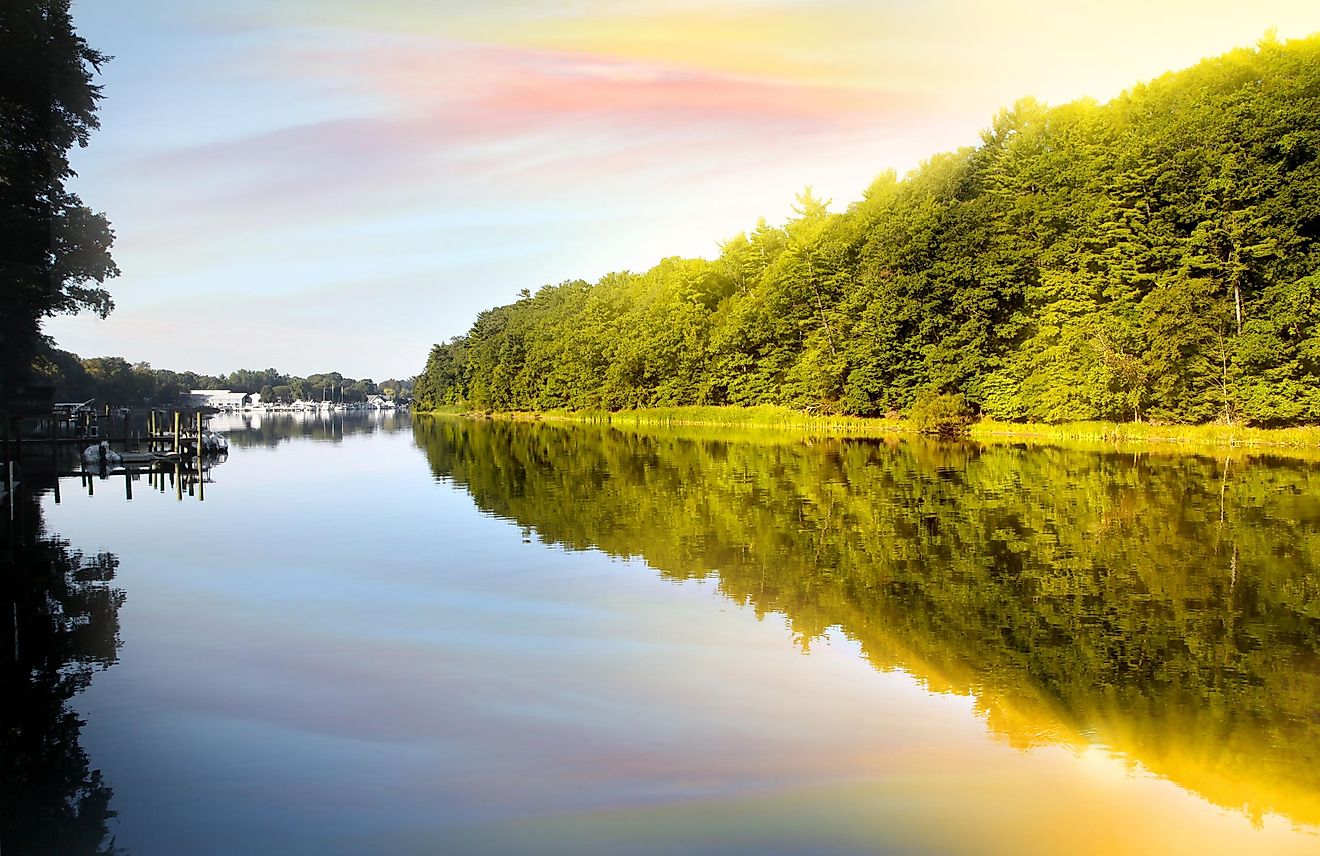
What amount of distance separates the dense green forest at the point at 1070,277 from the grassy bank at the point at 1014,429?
89 centimetres

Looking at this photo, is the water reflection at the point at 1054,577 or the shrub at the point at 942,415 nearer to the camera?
the water reflection at the point at 1054,577

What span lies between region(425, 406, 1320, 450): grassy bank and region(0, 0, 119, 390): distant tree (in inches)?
1572

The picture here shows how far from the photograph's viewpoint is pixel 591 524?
20.1 meters

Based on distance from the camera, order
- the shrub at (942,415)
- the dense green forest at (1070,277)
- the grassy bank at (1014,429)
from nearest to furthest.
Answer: the grassy bank at (1014,429) → the dense green forest at (1070,277) → the shrub at (942,415)

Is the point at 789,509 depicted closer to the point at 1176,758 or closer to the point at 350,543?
the point at 350,543

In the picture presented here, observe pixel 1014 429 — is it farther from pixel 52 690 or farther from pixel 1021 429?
pixel 52 690

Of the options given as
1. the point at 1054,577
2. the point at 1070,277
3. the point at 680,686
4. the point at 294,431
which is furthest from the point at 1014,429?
the point at 294,431

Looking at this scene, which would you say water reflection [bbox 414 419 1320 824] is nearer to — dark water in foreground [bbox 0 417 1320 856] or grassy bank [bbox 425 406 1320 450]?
dark water in foreground [bbox 0 417 1320 856]

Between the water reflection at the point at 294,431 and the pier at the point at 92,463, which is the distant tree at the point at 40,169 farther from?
the water reflection at the point at 294,431

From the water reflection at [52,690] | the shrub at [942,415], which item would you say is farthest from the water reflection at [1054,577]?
the shrub at [942,415]

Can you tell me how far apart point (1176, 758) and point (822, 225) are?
215 ft

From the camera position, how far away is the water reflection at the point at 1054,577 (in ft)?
25.8

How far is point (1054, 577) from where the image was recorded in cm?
1359

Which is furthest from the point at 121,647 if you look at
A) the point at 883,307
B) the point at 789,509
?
the point at 883,307
